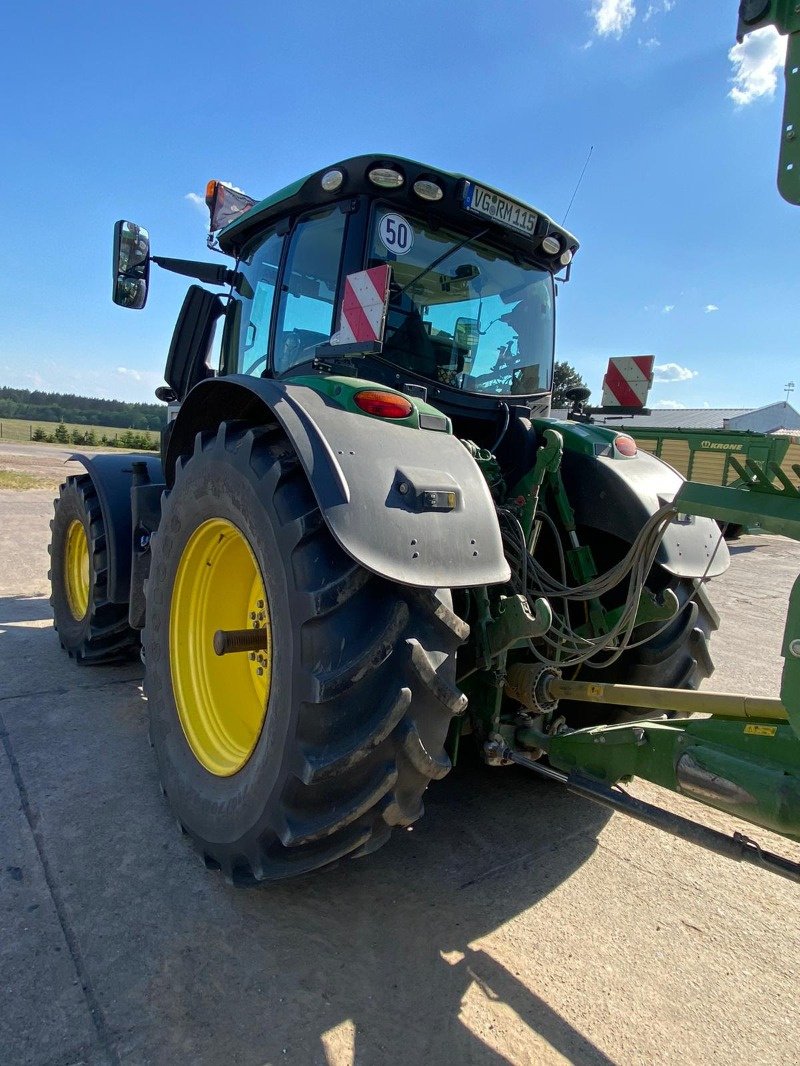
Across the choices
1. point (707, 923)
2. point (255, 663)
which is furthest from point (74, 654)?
point (707, 923)

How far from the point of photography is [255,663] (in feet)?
8.38

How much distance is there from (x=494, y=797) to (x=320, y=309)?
2.13 metres

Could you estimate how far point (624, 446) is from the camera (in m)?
2.75

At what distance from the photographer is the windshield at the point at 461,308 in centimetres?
263

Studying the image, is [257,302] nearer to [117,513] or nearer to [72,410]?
[117,513]

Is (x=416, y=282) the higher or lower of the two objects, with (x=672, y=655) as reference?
higher

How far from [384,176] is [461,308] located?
0.59 m

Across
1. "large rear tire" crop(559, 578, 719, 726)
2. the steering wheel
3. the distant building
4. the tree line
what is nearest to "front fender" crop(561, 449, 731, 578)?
"large rear tire" crop(559, 578, 719, 726)

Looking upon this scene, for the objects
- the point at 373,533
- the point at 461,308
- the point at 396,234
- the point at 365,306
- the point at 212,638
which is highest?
the point at 396,234

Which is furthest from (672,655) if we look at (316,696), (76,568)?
(76,568)

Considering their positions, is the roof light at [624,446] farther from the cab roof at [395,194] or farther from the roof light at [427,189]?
the roof light at [427,189]

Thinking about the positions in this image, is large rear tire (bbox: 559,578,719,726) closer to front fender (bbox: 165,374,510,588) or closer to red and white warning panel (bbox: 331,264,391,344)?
front fender (bbox: 165,374,510,588)

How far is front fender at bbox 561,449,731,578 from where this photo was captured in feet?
8.08

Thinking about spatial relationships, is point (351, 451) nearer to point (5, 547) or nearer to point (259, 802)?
point (259, 802)
